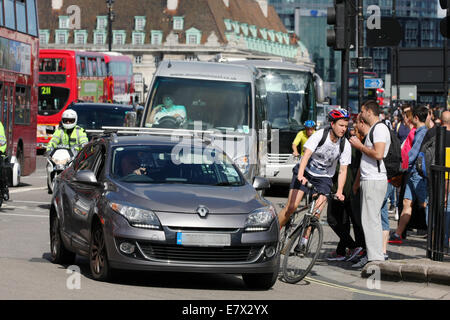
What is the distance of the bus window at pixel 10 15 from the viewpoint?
23.4 meters

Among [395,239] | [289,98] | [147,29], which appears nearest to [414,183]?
[395,239]

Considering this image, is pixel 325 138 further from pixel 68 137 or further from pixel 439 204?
pixel 68 137

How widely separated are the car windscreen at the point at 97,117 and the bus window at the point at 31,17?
4200mm

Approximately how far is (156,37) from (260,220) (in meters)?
138

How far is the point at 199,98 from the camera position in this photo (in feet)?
64.0

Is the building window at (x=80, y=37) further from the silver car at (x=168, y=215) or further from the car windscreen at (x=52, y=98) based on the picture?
the silver car at (x=168, y=215)

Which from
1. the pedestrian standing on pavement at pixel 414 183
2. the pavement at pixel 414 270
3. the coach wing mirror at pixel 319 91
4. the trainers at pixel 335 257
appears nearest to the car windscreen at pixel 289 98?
the coach wing mirror at pixel 319 91

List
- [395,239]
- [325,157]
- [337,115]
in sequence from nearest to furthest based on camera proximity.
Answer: [337,115] → [325,157] → [395,239]

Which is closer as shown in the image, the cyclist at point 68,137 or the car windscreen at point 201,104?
the cyclist at point 68,137

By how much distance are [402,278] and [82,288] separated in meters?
3.51

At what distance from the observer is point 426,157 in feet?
46.1

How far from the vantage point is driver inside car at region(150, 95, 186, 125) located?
1901 centimetres
